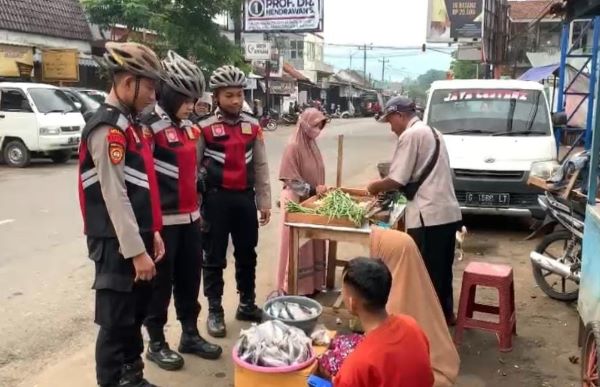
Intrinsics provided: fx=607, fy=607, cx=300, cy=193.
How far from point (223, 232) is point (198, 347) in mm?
831

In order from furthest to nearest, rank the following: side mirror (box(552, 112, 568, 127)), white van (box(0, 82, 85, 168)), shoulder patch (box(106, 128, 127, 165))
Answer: white van (box(0, 82, 85, 168)) < side mirror (box(552, 112, 568, 127)) < shoulder patch (box(106, 128, 127, 165))

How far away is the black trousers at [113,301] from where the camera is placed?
303 cm

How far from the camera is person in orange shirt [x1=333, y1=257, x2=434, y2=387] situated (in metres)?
2.16

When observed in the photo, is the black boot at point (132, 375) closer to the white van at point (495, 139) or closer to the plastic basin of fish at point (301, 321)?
the plastic basin of fish at point (301, 321)

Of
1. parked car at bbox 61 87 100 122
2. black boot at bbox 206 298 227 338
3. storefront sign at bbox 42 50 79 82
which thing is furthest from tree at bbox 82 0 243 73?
black boot at bbox 206 298 227 338

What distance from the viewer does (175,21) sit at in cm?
2005

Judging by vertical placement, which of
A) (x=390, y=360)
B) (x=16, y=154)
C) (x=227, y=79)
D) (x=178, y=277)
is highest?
(x=227, y=79)

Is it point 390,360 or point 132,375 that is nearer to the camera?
point 390,360

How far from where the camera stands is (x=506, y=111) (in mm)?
8602

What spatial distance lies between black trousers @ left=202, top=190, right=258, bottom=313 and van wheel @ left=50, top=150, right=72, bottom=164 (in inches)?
448

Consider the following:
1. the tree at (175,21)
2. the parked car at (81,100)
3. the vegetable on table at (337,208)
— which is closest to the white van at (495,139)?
the vegetable on table at (337,208)

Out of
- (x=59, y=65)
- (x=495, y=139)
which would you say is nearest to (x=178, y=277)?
(x=495, y=139)

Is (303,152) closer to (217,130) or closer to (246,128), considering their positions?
(246,128)

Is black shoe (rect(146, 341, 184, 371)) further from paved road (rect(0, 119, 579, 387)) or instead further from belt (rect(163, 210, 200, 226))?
belt (rect(163, 210, 200, 226))
